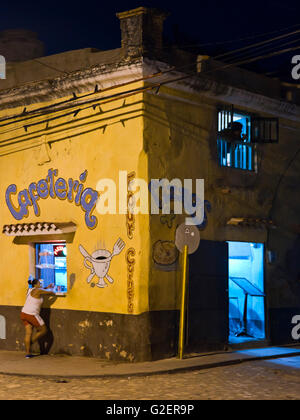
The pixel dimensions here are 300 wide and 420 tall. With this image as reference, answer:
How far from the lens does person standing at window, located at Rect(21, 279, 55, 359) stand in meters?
13.4

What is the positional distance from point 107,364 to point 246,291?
4.28m

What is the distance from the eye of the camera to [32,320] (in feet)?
43.9

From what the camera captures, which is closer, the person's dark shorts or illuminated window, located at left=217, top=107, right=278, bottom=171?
the person's dark shorts

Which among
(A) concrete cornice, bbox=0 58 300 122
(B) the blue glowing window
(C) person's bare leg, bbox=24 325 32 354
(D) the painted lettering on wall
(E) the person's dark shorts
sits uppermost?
(A) concrete cornice, bbox=0 58 300 122

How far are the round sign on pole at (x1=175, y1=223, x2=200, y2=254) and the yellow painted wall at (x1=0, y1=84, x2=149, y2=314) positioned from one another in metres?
0.69

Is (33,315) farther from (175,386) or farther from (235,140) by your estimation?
(235,140)

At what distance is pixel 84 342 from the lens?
1327 cm

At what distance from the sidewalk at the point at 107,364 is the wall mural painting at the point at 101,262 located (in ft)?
5.33

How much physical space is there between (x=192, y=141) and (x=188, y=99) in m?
0.90

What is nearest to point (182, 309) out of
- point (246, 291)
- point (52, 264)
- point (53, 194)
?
point (246, 291)

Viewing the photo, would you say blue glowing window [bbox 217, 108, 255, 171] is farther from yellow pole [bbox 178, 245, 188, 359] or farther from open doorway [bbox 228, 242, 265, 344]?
yellow pole [bbox 178, 245, 188, 359]

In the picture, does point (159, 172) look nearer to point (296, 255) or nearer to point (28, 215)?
point (28, 215)

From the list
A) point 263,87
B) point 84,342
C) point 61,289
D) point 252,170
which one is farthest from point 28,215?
point 263,87

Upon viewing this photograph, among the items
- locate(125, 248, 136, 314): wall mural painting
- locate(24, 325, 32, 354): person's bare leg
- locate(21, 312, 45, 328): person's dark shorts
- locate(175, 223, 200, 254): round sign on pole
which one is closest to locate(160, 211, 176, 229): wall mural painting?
locate(175, 223, 200, 254): round sign on pole
